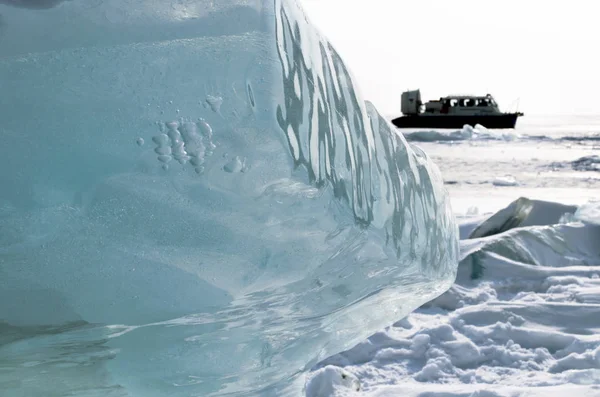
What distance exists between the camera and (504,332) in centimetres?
241

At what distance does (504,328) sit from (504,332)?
2 cm

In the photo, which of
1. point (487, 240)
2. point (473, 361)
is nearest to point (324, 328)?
point (473, 361)

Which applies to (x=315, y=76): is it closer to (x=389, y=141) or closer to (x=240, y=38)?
(x=240, y=38)

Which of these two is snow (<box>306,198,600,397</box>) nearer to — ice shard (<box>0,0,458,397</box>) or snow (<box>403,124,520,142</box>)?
ice shard (<box>0,0,458,397</box>)

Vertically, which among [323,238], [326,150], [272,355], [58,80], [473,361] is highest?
[58,80]

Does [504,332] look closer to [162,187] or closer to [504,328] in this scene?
[504,328]

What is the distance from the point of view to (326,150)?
2.81ft

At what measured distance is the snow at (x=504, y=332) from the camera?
1.98 meters

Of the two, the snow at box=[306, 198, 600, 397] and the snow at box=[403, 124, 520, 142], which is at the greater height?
the snow at box=[306, 198, 600, 397]

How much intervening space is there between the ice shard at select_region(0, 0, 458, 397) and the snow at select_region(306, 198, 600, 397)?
41.7 inches

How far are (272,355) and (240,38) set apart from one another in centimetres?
54

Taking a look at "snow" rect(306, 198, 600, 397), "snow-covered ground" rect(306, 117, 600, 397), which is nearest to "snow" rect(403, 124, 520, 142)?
"snow-covered ground" rect(306, 117, 600, 397)

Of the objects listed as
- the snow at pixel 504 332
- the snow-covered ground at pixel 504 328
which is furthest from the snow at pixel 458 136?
the snow at pixel 504 332

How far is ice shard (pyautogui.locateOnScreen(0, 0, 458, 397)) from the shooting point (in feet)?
2.29
